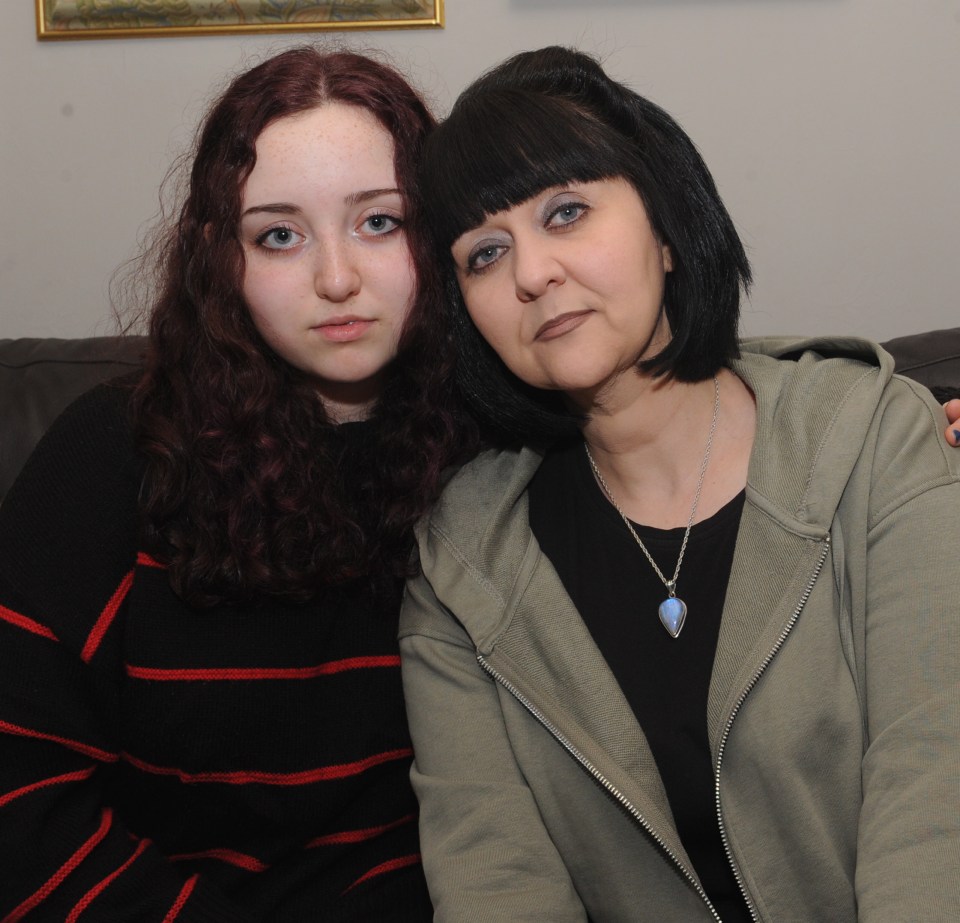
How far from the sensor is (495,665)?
129 centimetres

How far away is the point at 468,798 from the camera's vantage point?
1271mm

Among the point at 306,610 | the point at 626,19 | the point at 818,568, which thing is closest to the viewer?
the point at 818,568

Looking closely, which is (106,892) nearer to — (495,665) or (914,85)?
(495,665)

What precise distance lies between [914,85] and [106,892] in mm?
1959

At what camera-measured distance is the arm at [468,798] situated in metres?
1.22

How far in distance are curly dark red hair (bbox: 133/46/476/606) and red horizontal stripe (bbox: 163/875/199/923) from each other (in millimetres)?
346

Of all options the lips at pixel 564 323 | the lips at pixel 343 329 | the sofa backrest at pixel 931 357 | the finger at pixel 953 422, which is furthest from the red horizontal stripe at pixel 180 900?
the sofa backrest at pixel 931 357

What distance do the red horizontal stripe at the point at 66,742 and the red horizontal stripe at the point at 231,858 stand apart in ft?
0.54

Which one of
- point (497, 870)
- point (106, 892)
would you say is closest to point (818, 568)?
point (497, 870)

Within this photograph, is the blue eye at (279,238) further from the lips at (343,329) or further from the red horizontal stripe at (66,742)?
the red horizontal stripe at (66,742)

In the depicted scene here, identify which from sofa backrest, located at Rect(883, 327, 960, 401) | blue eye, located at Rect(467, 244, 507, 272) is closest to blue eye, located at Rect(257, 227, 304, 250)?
blue eye, located at Rect(467, 244, 507, 272)

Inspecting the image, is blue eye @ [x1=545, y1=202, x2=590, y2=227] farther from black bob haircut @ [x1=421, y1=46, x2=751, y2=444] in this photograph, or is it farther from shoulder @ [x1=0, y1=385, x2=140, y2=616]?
shoulder @ [x1=0, y1=385, x2=140, y2=616]

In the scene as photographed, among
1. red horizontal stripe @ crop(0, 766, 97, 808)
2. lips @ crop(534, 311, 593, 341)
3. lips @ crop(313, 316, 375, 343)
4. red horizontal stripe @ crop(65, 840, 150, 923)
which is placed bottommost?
red horizontal stripe @ crop(65, 840, 150, 923)

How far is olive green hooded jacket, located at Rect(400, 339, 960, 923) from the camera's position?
1084 mm
